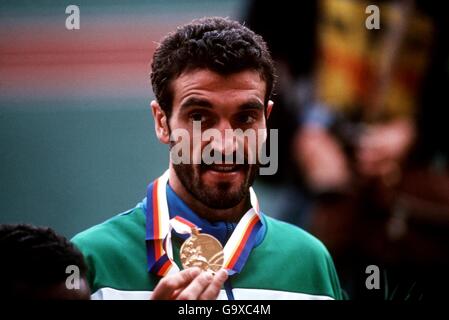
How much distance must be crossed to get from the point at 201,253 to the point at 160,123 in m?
0.29

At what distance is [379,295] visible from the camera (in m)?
2.43

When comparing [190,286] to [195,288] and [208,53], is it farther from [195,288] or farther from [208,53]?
[208,53]

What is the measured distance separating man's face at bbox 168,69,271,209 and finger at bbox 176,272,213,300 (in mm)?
190

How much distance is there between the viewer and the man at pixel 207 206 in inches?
87.0

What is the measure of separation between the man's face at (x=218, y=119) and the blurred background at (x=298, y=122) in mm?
152

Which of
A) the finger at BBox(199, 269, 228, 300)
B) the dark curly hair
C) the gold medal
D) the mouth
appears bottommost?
the finger at BBox(199, 269, 228, 300)

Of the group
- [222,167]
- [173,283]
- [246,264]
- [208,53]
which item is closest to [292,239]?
[246,264]

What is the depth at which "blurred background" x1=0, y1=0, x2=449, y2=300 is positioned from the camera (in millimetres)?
2516

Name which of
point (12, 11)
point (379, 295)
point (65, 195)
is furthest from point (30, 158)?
point (379, 295)

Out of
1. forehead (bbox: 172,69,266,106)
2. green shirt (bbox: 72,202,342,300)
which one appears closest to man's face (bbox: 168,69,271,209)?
forehead (bbox: 172,69,266,106)

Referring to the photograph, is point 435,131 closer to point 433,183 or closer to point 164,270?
point 433,183

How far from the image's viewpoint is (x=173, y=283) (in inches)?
83.4

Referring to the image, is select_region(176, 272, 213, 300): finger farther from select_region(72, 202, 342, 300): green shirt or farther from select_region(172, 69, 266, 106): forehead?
select_region(172, 69, 266, 106): forehead

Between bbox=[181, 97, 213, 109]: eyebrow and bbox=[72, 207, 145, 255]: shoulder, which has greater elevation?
bbox=[181, 97, 213, 109]: eyebrow
